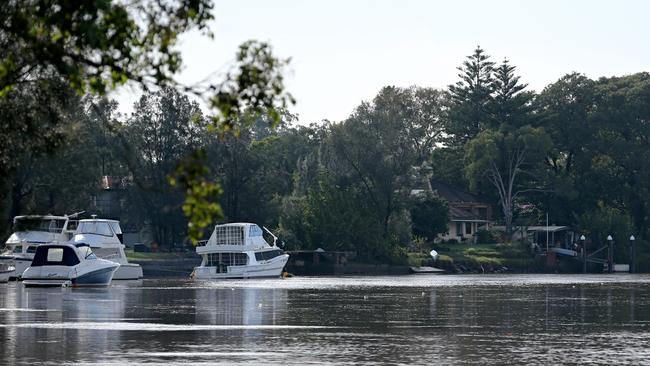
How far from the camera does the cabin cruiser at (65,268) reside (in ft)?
236

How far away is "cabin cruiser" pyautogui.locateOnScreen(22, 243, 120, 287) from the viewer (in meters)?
71.9

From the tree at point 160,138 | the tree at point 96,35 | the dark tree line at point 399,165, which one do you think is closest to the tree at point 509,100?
the dark tree line at point 399,165

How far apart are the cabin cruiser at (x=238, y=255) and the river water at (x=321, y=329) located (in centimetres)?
3907

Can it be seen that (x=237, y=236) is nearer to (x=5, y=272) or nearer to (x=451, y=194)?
(x=5, y=272)

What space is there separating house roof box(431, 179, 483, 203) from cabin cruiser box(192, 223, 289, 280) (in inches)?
2223

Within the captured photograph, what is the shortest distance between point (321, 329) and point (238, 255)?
65862 millimetres

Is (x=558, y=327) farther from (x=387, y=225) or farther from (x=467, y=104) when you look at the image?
(x=467, y=104)

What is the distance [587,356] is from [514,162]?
120006 mm

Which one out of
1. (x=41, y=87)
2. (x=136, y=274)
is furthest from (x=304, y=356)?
(x=136, y=274)

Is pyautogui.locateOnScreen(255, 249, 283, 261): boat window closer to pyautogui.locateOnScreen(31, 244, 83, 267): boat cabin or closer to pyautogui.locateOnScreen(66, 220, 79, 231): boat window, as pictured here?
pyautogui.locateOnScreen(66, 220, 79, 231): boat window

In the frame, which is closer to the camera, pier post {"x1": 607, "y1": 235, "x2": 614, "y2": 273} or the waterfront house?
pier post {"x1": 607, "y1": 235, "x2": 614, "y2": 273}

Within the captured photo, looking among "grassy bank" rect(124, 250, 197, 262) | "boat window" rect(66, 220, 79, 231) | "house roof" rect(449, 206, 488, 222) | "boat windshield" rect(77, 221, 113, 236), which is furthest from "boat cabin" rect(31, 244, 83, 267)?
"house roof" rect(449, 206, 488, 222)

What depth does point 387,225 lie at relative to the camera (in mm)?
127062

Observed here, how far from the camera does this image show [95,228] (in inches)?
3708
